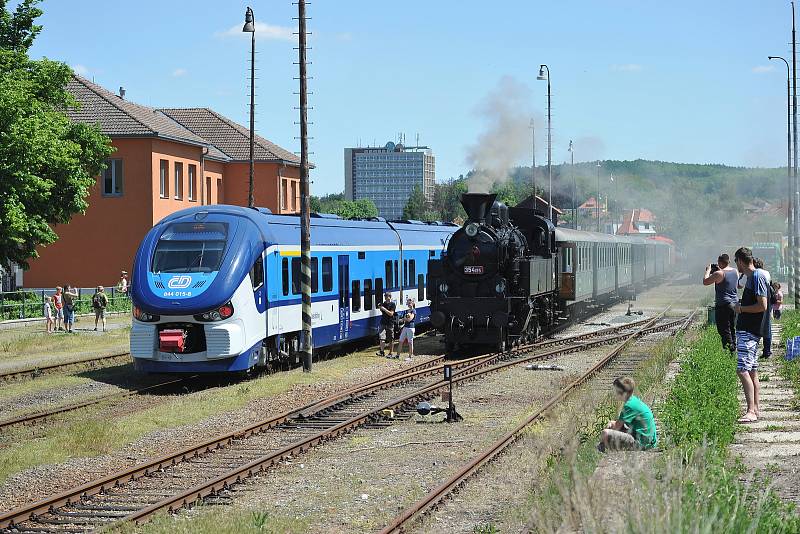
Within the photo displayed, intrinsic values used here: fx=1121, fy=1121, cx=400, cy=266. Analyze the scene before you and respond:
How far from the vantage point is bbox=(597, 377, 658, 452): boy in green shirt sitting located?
462 inches

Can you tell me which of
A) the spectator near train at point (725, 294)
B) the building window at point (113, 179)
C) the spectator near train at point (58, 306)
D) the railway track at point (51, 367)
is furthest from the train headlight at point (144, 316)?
the building window at point (113, 179)

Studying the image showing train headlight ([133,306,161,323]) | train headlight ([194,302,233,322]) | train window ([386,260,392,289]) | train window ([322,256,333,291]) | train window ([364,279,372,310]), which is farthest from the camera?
train window ([386,260,392,289])

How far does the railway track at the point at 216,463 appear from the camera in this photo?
1027 cm

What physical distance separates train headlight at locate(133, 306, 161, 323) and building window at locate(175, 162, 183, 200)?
31.0 meters

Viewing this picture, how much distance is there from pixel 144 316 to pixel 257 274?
2.17 meters

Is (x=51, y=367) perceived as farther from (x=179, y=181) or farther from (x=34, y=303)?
(x=179, y=181)

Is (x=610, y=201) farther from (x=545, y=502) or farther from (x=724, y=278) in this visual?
(x=545, y=502)

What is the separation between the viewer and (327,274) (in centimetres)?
2394

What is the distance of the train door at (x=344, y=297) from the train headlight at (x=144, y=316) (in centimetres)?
623

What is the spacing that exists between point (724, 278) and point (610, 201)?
104346 millimetres

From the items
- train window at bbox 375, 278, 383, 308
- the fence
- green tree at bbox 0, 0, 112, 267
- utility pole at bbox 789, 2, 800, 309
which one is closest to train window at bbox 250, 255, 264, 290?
train window at bbox 375, 278, 383, 308

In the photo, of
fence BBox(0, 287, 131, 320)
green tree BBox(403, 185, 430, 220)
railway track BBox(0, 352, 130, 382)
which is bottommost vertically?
railway track BBox(0, 352, 130, 382)

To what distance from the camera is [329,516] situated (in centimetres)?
1027

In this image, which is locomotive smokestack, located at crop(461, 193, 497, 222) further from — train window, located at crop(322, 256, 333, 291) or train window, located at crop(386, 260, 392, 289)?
train window, located at crop(386, 260, 392, 289)
